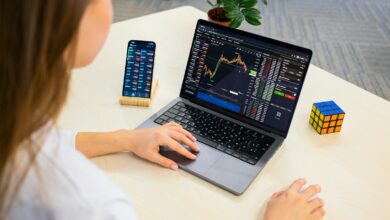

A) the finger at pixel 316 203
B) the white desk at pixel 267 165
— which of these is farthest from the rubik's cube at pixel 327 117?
the finger at pixel 316 203

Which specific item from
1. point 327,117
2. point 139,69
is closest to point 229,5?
point 139,69

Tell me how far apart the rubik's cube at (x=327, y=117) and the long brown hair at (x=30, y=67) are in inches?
28.3

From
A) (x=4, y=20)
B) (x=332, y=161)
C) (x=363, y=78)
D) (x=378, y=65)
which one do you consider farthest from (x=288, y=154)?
(x=378, y=65)

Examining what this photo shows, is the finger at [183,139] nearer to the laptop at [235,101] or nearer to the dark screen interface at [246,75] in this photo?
the laptop at [235,101]

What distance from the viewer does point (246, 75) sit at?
1.10 meters

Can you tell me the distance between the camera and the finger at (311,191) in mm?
909

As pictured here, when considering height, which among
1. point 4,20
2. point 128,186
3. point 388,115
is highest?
point 4,20

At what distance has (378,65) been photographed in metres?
2.91

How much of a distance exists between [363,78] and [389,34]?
0.74 m

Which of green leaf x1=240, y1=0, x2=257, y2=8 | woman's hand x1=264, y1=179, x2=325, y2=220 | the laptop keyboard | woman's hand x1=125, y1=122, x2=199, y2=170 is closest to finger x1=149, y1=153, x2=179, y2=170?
woman's hand x1=125, y1=122, x2=199, y2=170

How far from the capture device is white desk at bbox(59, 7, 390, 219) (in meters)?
0.91

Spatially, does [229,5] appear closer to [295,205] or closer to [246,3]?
[246,3]

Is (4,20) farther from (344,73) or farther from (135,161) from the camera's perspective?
(344,73)

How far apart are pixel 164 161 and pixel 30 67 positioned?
0.51 m
